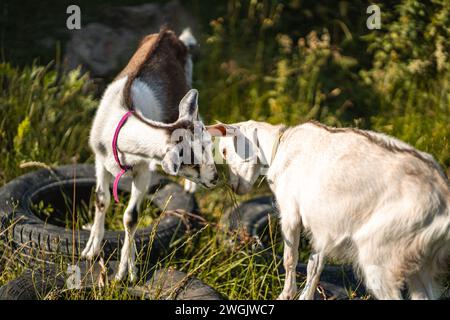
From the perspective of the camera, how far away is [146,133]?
15.8 feet

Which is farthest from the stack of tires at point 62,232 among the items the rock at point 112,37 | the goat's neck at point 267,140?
the rock at point 112,37

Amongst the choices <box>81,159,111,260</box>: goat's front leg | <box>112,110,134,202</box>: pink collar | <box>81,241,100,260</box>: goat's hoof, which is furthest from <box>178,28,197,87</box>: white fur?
<box>81,241,100,260</box>: goat's hoof

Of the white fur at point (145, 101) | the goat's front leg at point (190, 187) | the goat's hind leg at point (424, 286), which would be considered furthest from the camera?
the goat's front leg at point (190, 187)

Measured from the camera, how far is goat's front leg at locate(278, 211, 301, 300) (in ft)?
15.0

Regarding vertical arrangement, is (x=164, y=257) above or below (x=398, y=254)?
below

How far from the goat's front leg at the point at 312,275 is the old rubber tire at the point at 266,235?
0.27m

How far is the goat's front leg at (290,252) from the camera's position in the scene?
4.57 metres

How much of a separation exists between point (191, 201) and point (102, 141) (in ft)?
3.24

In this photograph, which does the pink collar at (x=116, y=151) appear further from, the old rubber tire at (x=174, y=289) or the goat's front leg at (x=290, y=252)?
the goat's front leg at (x=290, y=252)

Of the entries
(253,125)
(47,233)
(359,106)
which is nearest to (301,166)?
(253,125)

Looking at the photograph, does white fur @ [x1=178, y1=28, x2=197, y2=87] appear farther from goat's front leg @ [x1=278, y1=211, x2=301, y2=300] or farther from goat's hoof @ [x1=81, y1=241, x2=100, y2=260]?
goat's front leg @ [x1=278, y1=211, x2=301, y2=300]

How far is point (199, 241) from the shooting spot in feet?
18.7

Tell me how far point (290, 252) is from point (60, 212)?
7.18 ft

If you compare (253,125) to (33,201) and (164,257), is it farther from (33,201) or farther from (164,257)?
(33,201)
